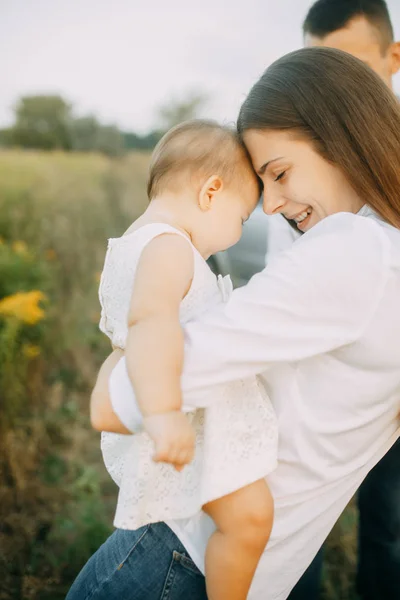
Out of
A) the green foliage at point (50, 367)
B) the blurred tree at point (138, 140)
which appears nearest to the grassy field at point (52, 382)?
the green foliage at point (50, 367)

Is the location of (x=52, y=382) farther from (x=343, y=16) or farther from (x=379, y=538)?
(x=343, y=16)

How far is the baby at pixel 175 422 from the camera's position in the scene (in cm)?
104

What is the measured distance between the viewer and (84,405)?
13.5 ft

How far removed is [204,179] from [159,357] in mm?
603

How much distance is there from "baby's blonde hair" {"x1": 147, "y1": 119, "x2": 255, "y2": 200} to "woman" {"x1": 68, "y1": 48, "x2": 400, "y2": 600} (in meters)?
0.05

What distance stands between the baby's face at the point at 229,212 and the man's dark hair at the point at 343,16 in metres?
1.08

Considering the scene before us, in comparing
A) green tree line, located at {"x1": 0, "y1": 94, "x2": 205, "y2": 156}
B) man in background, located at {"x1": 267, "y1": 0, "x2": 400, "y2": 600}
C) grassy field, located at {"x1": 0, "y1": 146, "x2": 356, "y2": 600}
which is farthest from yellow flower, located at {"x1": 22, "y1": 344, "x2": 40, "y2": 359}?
green tree line, located at {"x1": 0, "y1": 94, "x2": 205, "y2": 156}

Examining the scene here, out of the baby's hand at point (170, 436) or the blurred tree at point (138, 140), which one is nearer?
the baby's hand at point (170, 436)

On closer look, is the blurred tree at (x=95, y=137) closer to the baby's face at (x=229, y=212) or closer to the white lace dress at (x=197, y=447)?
the baby's face at (x=229, y=212)

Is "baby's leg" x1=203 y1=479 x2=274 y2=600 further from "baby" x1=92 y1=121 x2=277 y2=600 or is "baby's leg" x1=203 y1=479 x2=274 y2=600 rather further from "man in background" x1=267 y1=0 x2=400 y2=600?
"man in background" x1=267 y1=0 x2=400 y2=600

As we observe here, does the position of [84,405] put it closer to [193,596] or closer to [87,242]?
[87,242]

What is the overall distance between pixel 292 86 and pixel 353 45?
1.08 m

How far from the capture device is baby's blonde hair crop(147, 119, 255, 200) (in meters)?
1.46

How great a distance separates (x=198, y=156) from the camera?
4.77 feet
